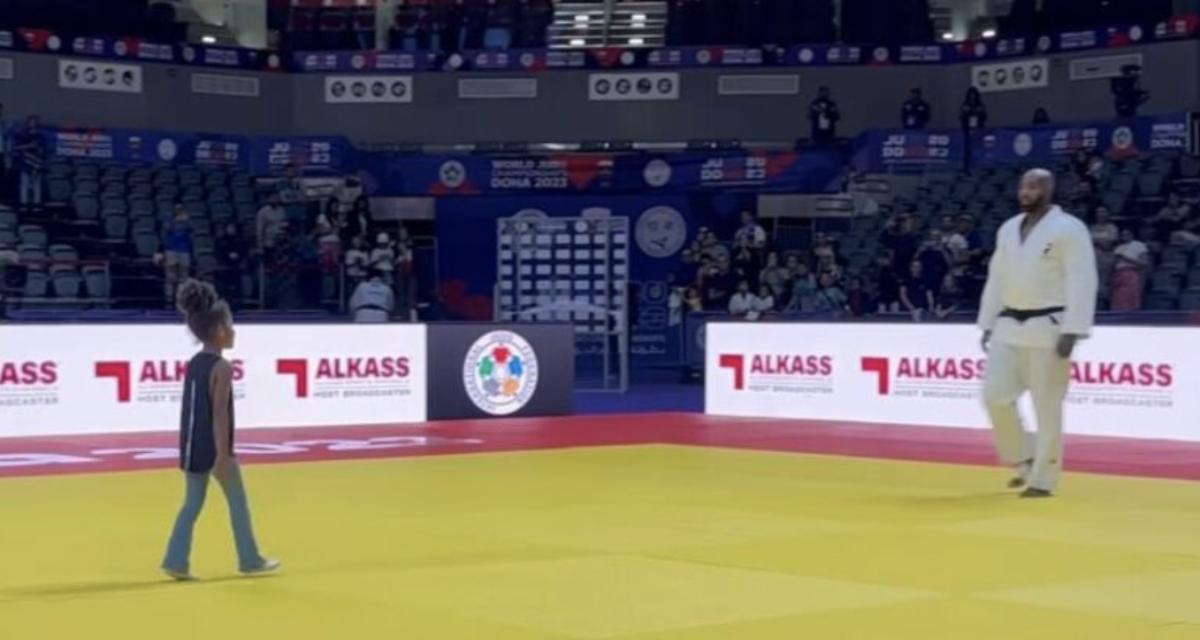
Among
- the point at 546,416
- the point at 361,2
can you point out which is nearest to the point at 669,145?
the point at 361,2

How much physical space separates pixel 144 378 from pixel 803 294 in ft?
43.9

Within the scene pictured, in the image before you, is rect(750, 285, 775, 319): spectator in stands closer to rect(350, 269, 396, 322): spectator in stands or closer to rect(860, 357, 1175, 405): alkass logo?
rect(350, 269, 396, 322): spectator in stands

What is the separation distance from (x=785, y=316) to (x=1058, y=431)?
15.2 meters

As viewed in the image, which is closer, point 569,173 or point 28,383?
point 28,383

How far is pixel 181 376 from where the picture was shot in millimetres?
19188

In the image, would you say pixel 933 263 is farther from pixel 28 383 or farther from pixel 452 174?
pixel 28 383

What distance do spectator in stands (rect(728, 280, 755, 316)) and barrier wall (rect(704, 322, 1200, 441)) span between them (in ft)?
24.7

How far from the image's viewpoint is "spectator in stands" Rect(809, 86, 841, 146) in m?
34.8

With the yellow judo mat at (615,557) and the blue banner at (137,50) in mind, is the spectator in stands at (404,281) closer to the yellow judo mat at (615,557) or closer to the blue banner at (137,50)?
the blue banner at (137,50)

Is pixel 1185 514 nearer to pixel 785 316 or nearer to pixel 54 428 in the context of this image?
pixel 54 428

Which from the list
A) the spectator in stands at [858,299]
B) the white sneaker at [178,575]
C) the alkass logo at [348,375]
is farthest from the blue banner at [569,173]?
the white sneaker at [178,575]

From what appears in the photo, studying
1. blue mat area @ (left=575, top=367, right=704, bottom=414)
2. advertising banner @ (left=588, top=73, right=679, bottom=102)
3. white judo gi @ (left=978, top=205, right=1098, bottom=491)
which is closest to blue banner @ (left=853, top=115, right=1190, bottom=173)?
advertising banner @ (left=588, top=73, right=679, bottom=102)

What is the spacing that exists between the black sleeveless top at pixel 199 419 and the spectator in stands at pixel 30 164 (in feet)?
74.5

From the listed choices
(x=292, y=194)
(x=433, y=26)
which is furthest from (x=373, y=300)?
(x=433, y=26)
